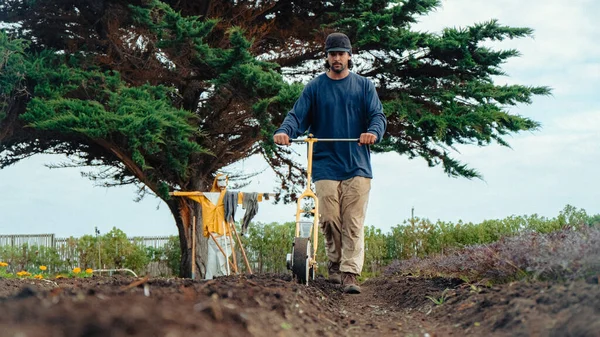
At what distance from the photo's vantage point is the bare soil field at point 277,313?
2.26 m

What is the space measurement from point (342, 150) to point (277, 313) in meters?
3.36

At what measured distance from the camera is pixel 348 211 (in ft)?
21.6

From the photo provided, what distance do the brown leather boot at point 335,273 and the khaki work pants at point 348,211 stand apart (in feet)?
0.93

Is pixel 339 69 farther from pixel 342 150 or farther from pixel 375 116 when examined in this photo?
pixel 342 150

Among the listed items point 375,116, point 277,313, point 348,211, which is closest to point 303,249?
point 348,211

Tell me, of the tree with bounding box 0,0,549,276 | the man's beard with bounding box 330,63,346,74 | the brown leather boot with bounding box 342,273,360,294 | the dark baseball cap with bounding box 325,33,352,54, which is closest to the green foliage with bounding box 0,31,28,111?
the tree with bounding box 0,0,549,276

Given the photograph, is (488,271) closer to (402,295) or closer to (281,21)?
(402,295)

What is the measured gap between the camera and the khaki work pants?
653cm

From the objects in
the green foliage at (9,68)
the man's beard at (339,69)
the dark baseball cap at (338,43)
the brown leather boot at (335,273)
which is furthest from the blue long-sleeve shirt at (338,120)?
the green foliage at (9,68)

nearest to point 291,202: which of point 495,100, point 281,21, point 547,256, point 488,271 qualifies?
point 281,21

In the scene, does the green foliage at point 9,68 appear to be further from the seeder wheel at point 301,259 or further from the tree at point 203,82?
the seeder wheel at point 301,259

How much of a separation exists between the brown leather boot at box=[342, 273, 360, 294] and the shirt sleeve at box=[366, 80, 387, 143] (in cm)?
144

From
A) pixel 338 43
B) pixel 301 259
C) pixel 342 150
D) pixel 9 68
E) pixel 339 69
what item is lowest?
pixel 301 259

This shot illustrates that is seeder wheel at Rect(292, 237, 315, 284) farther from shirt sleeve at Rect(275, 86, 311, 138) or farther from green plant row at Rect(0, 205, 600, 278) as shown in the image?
green plant row at Rect(0, 205, 600, 278)
